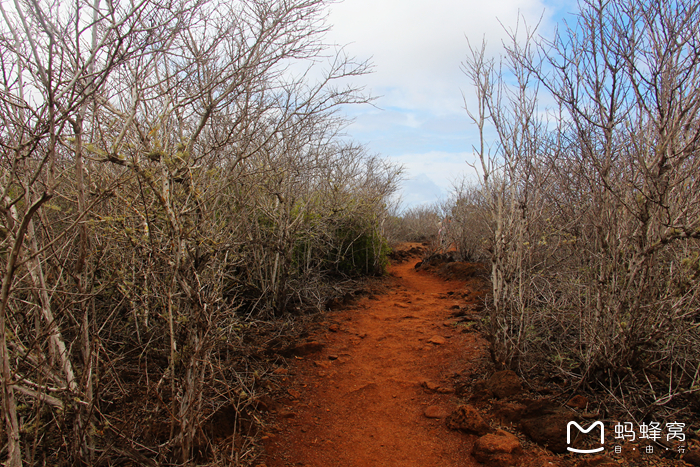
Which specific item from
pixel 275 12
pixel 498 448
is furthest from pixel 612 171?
pixel 275 12

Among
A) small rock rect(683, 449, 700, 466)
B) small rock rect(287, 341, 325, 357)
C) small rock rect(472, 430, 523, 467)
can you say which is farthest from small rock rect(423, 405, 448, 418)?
Answer: small rock rect(287, 341, 325, 357)

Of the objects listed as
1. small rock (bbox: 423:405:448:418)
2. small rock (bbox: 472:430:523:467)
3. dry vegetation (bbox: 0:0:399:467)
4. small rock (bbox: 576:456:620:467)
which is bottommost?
small rock (bbox: 423:405:448:418)

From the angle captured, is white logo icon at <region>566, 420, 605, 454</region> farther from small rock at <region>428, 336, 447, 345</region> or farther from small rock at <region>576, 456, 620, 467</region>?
small rock at <region>428, 336, 447, 345</region>

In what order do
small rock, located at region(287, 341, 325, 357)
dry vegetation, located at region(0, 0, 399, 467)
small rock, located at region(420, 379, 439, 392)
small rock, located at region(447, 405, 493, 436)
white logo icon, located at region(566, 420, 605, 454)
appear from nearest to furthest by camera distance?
dry vegetation, located at region(0, 0, 399, 467) → white logo icon, located at region(566, 420, 605, 454) → small rock, located at region(447, 405, 493, 436) → small rock, located at region(420, 379, 439, 392) → small rock, located at region(287, 341, 325, 357)

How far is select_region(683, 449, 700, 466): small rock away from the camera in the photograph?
2686 mm

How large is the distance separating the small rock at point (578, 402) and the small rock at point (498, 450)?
0.74 m

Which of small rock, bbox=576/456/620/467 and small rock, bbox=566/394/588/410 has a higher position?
small rock, bbox=566/394/588/410

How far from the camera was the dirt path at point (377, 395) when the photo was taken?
3.31 m

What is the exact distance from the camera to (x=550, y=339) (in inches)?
183

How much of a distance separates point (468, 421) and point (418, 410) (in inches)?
23.8

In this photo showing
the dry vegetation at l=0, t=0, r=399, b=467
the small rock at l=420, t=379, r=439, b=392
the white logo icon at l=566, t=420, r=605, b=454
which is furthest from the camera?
the small rock at l=420, t=379, r=439, b=392

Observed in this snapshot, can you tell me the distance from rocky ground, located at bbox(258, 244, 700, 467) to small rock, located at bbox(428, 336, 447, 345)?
0.01 m

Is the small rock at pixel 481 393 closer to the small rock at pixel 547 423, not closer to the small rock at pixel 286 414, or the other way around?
the small rock at pixel 547 423

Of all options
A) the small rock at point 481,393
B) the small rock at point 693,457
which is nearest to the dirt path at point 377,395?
the small rock at point 481,393
